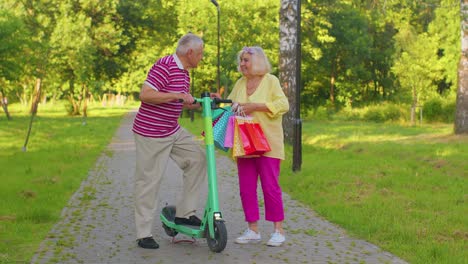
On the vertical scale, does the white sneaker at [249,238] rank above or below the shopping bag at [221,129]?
below

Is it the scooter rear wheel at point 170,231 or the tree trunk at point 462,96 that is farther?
the tree trunk at point 462,96

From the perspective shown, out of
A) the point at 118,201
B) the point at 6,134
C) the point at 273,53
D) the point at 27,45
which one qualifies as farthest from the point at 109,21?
the point at 118,201

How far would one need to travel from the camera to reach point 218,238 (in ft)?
19.0

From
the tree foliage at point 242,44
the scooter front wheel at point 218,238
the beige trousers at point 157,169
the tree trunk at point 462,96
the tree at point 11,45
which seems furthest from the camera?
the tree foliage at point 242,44

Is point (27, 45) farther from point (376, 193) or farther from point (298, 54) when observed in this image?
point (376, 193)

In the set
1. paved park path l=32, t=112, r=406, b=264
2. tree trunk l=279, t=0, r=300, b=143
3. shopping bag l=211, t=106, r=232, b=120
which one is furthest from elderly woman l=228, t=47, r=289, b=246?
tree trunk l=279, t=0, r=300, b=143

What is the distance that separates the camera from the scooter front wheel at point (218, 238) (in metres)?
5.75

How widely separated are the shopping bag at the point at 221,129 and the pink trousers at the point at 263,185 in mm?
323

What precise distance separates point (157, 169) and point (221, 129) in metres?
0.67

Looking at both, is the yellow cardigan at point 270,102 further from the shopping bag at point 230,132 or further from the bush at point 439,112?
the bush at point 439,112

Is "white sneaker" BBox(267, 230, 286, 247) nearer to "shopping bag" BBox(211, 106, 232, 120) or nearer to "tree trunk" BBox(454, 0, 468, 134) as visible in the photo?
"shopping bag" BBox(211, 106, 232, 120)

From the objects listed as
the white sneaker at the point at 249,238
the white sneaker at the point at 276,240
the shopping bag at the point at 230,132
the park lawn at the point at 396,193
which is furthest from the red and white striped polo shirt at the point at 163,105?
the park lawn at the point at 396,193

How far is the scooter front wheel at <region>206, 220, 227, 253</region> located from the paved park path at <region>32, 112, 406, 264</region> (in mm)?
81

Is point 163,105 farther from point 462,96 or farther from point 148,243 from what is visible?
point 462,96
